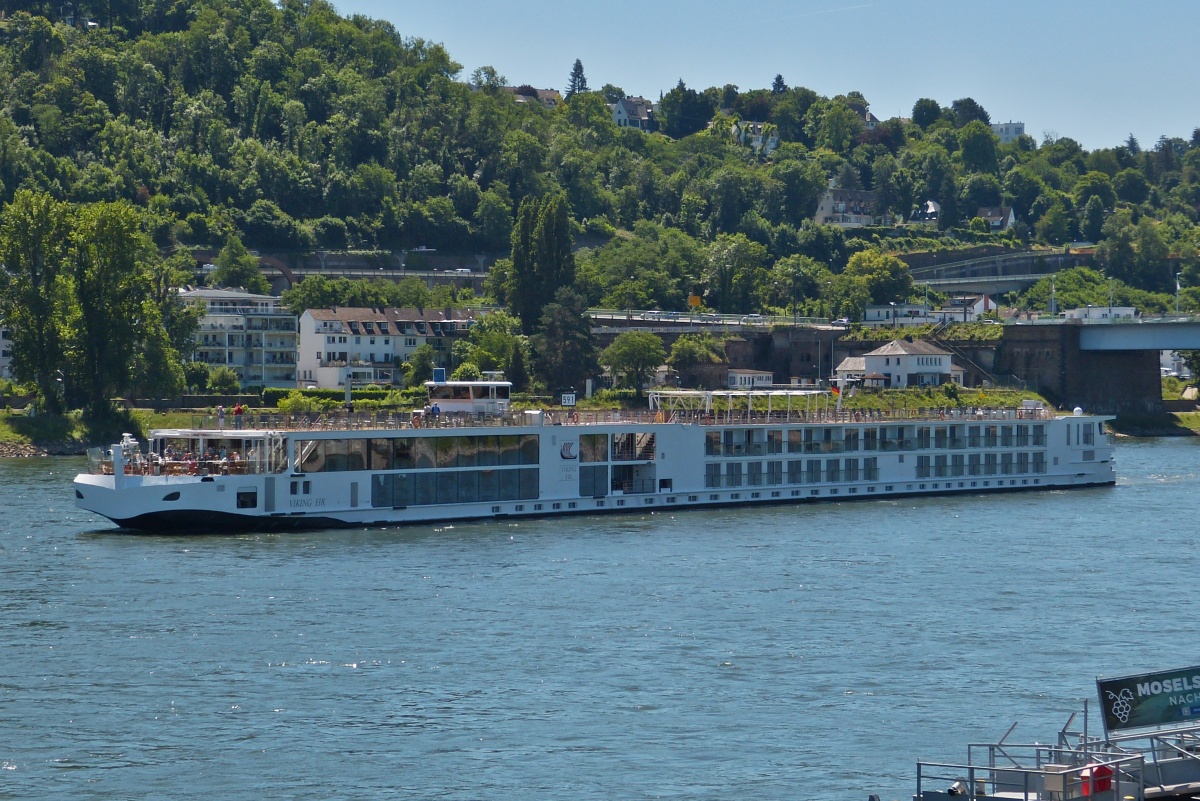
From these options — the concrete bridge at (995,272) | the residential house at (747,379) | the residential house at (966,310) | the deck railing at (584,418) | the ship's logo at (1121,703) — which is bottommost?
the ship's logo at (1121,703)

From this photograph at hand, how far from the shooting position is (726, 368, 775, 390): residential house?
130125mm

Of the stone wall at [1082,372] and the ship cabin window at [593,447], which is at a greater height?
the stone wall at [1082,372]

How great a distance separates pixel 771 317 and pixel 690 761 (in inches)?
4652

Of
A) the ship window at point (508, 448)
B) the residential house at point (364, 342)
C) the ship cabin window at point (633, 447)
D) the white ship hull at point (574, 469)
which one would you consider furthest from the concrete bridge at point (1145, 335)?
the ship window at point (508, 448)

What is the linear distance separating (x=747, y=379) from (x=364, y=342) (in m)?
29.2

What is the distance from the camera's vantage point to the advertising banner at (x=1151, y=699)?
24.6m

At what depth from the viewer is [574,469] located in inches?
2554

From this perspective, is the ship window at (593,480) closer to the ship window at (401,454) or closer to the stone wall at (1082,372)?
the ship window at (401,454)

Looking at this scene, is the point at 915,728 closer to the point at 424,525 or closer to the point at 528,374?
the point at 424,525

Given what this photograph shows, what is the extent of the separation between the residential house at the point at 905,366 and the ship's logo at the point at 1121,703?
10152 cm

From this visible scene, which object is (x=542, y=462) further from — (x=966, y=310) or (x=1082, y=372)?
(x=966, y=310)

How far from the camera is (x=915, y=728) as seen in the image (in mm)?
32938

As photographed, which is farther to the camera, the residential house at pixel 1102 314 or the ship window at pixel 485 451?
the residential house at pixel 1102 314

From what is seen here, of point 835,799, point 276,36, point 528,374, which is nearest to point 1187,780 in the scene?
point 835,799
